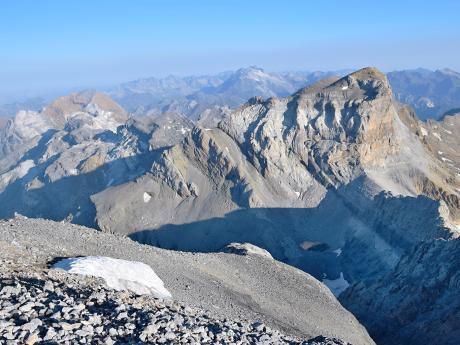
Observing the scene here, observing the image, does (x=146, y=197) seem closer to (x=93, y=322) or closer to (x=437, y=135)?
(x=93, y=322)

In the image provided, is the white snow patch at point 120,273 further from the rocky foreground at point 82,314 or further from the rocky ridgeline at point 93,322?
the rocky ridgeline at point 93,322

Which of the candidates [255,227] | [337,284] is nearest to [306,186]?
[255,227]

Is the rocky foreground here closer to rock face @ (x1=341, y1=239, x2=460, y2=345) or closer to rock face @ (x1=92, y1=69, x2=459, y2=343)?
rock face @ (x1=341, y1=239, x2=460, y2=345)

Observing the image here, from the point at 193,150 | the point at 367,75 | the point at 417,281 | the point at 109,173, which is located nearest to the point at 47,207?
the point at 109,173

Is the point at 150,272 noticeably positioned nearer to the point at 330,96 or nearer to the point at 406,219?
the point at 406,219

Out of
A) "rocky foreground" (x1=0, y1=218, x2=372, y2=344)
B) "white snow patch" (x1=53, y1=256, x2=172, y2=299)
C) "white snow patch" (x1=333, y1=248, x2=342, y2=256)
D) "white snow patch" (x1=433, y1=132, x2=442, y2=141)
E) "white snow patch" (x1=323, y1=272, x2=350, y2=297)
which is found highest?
"rocky foreground" (x1=0, y1=218, x2=372, y2=344)

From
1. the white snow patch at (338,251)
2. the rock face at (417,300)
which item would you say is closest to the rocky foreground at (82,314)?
the rock face at (417,300)

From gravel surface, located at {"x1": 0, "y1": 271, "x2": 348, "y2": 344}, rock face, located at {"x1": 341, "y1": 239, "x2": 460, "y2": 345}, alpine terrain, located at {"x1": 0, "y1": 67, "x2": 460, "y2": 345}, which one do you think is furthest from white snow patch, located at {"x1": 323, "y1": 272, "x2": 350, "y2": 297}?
gravel surface, located at {"x1": 0, "y1": 271, "x2": 348, "y2": 344}
